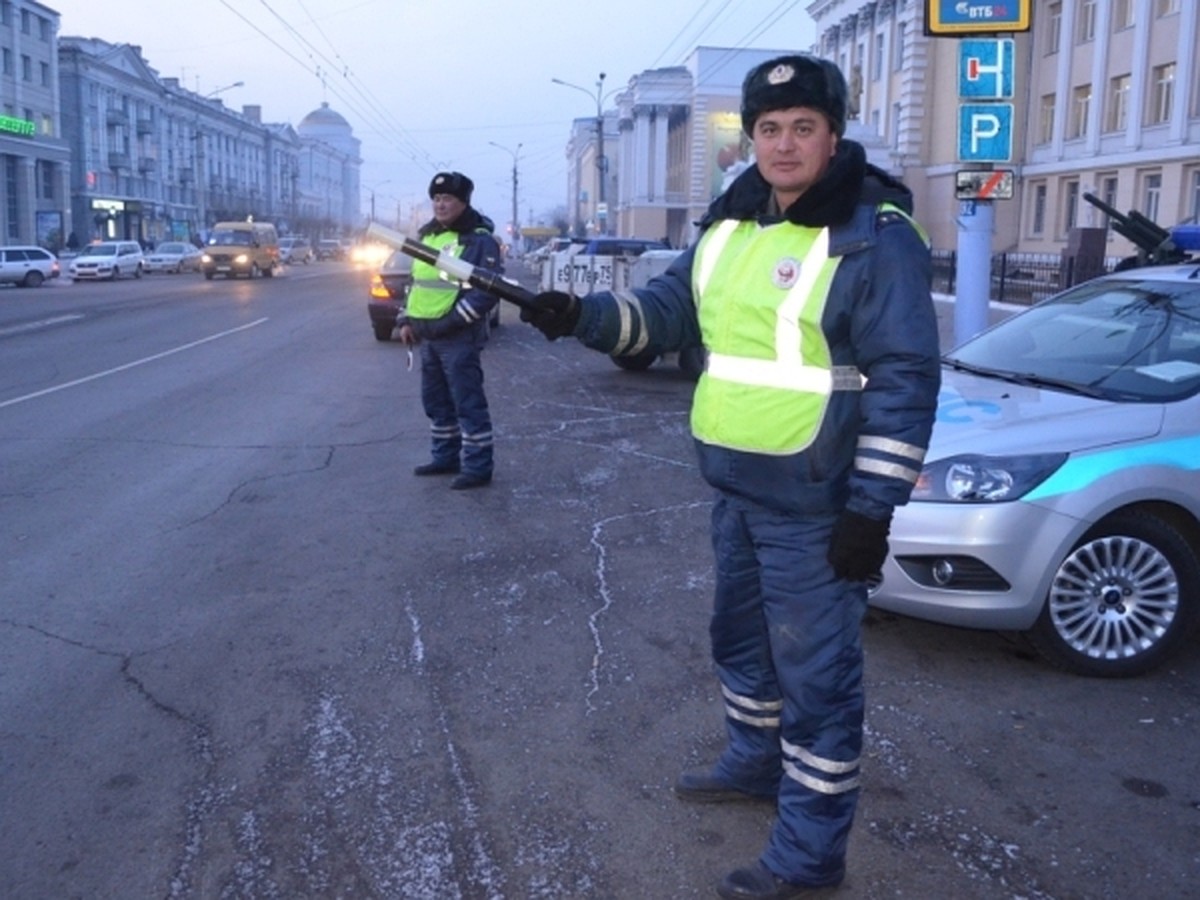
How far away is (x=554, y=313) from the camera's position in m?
3.32

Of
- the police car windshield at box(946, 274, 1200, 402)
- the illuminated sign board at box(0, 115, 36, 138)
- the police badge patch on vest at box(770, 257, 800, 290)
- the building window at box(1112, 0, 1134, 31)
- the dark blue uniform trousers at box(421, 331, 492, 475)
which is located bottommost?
the dark blue uniform trousers at box(421, 331, 492, 475)

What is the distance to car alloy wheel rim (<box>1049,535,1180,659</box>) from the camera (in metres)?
4.78

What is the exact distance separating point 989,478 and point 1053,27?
43806 millimetres

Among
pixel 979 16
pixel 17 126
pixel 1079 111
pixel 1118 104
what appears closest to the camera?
pixel 979 16

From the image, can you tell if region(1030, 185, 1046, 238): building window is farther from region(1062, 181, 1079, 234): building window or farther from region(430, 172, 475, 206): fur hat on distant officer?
region(430, 172, 475, 206): fur hat on distant officer

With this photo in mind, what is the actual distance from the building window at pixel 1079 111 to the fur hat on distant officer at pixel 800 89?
42.5 meters

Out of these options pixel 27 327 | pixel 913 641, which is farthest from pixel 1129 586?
pixel 27 327

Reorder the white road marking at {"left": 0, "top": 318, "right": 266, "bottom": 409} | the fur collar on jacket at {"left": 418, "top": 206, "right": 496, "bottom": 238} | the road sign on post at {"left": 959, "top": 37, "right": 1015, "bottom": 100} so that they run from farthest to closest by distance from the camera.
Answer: the white road marking at {"left": 0, "top": 318, "right": 266, "bottom": 409}, the road sign on post at {"left": 959, "top": 37, "right": 1015, "bottom": 100}, the fur collar on jacket at {"left": 418, "top": 206, "right": 496, "bottom": 238}

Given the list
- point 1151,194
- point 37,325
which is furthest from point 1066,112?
point 37,325

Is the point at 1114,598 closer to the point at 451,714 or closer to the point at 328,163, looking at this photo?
the point at 451,714

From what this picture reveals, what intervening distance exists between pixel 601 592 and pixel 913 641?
1.49m

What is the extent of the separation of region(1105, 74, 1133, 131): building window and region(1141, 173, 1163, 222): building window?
90.1 inches

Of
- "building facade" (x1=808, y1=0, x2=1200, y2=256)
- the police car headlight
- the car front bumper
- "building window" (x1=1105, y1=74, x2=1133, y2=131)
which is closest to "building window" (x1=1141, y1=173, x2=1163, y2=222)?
"building facade" (x1=808, y1=0, x2=1200, y2=256)

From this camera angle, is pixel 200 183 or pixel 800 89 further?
pixel 200 183
